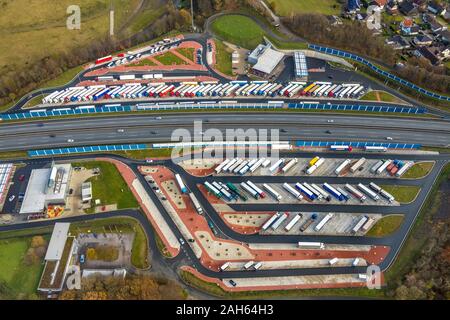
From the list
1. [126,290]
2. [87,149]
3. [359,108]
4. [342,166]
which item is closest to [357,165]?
[342,166]

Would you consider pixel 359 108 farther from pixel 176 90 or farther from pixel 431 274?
pixel 176 90

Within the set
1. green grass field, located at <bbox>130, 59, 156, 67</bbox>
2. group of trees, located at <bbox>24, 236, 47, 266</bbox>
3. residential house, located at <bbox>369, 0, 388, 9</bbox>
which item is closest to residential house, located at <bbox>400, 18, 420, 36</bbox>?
residential house, located at <bbox>369, 0, 388, 9</bbox>

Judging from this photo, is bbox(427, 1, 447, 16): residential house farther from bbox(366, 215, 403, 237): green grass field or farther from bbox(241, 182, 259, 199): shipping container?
bbox(241, 182, 259, 199): shipping container

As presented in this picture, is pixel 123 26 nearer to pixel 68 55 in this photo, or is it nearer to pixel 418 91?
pixel 68 55

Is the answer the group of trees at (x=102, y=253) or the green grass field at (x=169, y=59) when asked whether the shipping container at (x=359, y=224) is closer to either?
the group of trees at (x=102, y=253)

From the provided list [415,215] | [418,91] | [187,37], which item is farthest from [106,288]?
[418,91]

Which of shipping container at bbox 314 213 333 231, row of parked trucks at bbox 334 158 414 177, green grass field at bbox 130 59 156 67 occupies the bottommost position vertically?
shipping container at bbox 314 213 333 231
